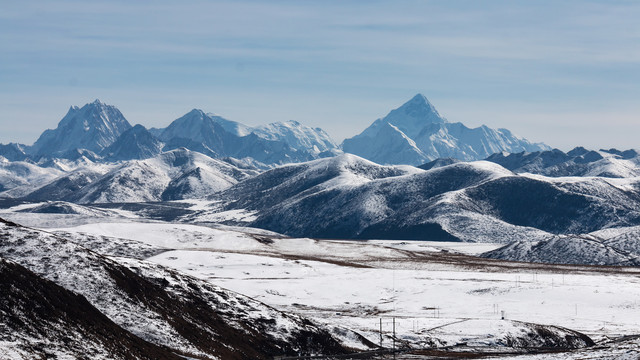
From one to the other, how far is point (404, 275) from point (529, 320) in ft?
143

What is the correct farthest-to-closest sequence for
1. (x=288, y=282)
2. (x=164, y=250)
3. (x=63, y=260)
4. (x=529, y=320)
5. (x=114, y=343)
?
(x=164, y=250) → (x=288, y=282) → (x=529, y=320) → (x=63, y=260) → (x=114, y=343)

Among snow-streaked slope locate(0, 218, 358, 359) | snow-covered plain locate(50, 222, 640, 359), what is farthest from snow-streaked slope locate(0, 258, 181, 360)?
snow-covered plain locate(50, 222, 640, 359)

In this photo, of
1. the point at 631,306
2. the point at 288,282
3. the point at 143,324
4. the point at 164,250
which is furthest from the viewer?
the point at 164,250

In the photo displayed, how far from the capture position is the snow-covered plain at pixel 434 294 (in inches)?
3986

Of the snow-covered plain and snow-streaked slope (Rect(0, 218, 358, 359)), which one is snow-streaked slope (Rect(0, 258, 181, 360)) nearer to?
snow-streaked slope (Rect(0, 218, 358, 359))

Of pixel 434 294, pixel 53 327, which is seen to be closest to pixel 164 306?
pixel 53 327

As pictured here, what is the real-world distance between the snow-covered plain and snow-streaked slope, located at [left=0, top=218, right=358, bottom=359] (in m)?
11.1

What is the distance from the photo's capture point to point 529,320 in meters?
112

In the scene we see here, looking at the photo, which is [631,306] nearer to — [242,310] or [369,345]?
[369,345]

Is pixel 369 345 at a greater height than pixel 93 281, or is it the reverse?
pixel 93 281

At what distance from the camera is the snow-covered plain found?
101 meters

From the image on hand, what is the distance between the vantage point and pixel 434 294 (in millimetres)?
133625

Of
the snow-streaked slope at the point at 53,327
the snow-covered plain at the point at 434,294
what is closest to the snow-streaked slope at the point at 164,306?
the snow-streaked slope at the point at 53,327


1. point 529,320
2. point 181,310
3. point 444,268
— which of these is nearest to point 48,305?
point 181,310
